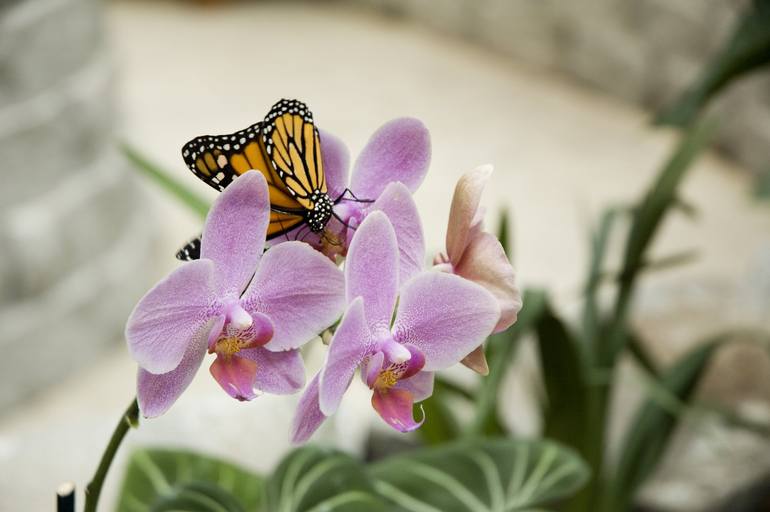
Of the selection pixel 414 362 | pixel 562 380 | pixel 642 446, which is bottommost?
pixel 642 446

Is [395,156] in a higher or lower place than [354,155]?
higher

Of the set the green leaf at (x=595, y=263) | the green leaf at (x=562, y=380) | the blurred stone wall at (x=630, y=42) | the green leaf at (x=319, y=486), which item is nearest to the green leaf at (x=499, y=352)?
the green leaf at (x=562, y=380)

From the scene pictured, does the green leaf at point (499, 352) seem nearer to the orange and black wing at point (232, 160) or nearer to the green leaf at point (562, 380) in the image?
the green leaf at point (562, 380)

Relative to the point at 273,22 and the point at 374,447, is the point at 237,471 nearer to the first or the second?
the point at 374,447

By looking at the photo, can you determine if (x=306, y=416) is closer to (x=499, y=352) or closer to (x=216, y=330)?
(x=216, y=330)

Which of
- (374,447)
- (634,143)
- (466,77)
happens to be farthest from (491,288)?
(466,77)

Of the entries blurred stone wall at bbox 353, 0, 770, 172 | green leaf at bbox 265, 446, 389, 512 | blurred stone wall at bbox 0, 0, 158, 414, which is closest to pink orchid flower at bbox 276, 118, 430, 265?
green leaf at bbox 265, 446, 389, 512

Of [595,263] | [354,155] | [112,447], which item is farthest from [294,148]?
[354,155]

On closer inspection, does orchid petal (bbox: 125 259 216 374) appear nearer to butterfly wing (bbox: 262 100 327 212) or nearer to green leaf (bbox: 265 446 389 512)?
butterfly wing (bbox: 262 100 327 212)
